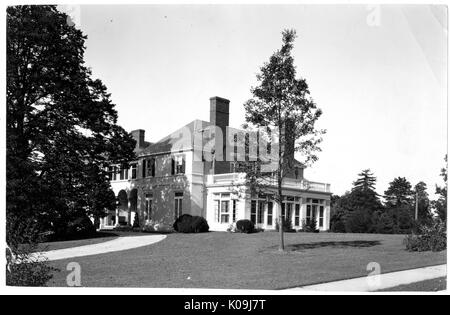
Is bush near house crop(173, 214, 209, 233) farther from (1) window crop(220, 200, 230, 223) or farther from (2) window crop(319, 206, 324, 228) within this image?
(2) window crop(319, 206, 324, 228)

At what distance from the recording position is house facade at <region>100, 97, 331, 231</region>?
34562 mm

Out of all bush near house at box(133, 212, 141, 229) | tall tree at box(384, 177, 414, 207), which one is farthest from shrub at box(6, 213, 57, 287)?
tall tree at box(384, 177, 414, 207)

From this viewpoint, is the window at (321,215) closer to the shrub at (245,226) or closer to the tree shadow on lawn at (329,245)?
the shrub at (245,226)

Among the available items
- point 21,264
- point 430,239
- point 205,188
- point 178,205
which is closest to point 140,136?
point 178,205

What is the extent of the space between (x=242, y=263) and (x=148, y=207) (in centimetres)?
2383

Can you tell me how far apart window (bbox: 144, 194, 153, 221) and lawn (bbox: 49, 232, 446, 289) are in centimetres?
1601

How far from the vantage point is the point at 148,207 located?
3906cm

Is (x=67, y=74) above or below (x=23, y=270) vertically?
above

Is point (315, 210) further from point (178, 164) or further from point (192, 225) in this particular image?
point (192, 225)

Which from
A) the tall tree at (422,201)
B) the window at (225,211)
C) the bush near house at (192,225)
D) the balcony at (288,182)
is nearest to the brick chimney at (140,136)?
the balcony at (288,182)
